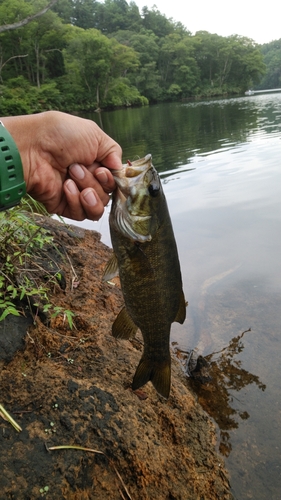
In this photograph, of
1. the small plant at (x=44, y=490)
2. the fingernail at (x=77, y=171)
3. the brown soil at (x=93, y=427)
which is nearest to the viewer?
the small plant at (x=44, y=490)

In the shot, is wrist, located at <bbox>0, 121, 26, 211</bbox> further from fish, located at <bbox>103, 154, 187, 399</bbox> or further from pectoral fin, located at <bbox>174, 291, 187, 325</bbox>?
pectoral fin, located at <bbox>174, 291, 187, 325</bbox>

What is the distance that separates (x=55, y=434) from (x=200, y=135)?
2063 centimetres

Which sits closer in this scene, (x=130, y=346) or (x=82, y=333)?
(x=82, y=333)

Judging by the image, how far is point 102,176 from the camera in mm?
2602

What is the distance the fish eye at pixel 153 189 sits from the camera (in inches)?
92.7

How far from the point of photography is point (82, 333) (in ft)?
10.9

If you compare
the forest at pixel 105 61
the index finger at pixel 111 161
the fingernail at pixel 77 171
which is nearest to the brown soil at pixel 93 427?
the fingernail at pixel 77 171

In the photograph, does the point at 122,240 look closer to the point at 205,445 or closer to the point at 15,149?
the point at 15,149

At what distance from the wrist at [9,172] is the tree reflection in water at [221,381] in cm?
A: 264

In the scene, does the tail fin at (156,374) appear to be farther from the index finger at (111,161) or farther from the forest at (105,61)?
the forest at (105,61)

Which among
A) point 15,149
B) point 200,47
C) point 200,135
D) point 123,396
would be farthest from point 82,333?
point 200,47

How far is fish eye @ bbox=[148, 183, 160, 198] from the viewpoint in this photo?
236 centimetres

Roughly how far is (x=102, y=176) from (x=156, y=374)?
1486mm

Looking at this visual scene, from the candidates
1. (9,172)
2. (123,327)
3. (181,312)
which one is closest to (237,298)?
(181,312)
